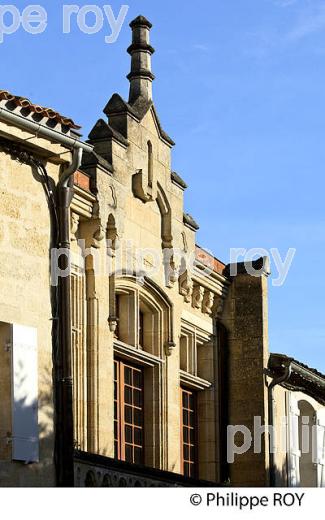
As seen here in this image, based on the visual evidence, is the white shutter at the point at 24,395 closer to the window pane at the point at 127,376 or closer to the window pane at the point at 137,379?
the window pane at the point at 127,376

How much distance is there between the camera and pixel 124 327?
2231 cm

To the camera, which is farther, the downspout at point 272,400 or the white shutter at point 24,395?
the downspout at point 272,400

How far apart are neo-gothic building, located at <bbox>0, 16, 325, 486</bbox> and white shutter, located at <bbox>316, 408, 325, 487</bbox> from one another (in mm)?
57

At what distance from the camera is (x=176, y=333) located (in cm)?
2370

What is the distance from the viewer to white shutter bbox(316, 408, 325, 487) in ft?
94.8

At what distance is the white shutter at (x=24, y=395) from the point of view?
58.3ft

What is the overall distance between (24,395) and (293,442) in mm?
10002

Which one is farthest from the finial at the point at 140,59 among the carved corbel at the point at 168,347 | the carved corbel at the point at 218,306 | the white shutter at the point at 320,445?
the white shutter at the point at 320,445

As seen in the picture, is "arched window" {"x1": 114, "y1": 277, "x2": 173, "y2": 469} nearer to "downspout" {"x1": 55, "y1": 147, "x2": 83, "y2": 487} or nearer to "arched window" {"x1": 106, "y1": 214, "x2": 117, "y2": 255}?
"arched window" {"x1": 106, "y1": 214, "x2": 117, "y2": 255}

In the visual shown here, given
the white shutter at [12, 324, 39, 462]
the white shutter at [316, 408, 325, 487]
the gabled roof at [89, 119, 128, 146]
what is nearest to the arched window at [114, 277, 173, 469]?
the gabled roof at [89, 119, 128, 146]

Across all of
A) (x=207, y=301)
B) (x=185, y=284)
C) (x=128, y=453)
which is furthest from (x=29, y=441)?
(x=207, y=301)

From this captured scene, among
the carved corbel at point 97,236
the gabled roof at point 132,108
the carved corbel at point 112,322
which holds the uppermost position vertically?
the gabled roof at point 132,108

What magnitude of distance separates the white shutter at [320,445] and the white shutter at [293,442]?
4.13ft
